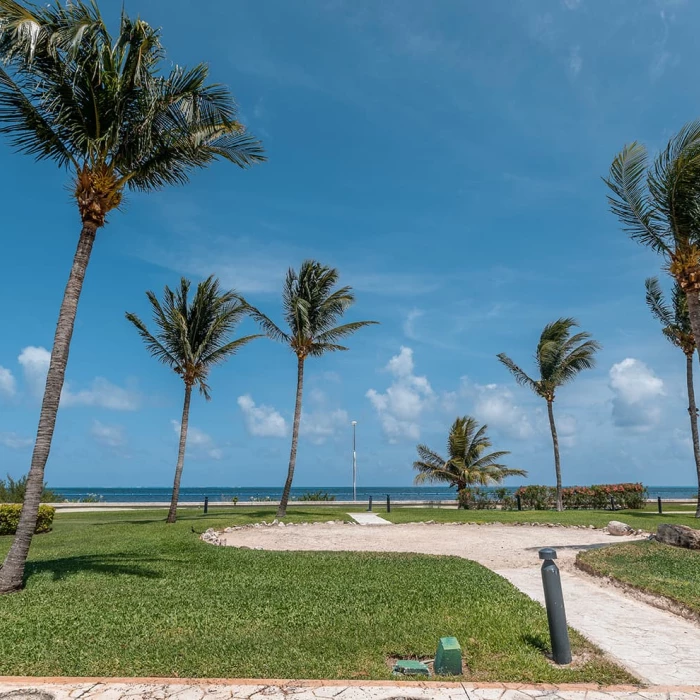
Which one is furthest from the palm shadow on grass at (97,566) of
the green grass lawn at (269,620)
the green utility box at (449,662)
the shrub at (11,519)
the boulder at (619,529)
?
the boulder at (619,529)

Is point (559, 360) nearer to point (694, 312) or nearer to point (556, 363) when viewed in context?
point (556, 363)

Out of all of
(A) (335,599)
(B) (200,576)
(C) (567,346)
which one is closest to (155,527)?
(B) (200,576)

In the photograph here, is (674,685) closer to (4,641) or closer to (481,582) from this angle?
(481,582)

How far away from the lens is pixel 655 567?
29.3 feet

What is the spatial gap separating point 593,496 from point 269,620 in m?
27.3

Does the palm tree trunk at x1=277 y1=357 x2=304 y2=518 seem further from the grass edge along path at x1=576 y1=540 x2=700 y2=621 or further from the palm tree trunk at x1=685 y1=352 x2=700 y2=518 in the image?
the palm tree trunk at x1=685 y1=352 x2=700 y2=518

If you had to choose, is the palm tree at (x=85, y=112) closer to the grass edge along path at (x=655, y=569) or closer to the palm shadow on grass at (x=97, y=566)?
the palm shadow on grass at (x=97, y=566)

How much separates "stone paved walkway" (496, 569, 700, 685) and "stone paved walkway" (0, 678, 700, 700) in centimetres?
59

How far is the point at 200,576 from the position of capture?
27.9ft

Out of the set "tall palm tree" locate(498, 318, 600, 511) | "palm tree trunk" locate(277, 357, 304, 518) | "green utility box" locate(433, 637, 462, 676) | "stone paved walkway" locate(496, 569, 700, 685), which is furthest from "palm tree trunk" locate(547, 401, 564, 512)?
"green utility box" locate(433, 637, 462, 676)

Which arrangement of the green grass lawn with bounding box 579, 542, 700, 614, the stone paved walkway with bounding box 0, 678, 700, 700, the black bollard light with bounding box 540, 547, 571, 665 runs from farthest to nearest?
the green grass lawn with bounding box 579, 542, 700, 614
the black bollard light with bounding box 540, 547, 571, 665
the stone paved walkway with bounding box 0, 678, 700, 700

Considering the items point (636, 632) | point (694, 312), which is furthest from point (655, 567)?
point (694, 312)

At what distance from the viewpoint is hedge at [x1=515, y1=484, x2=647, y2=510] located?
28312 mm

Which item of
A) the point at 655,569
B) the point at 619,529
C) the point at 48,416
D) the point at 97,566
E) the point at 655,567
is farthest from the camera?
the point at 619,529
